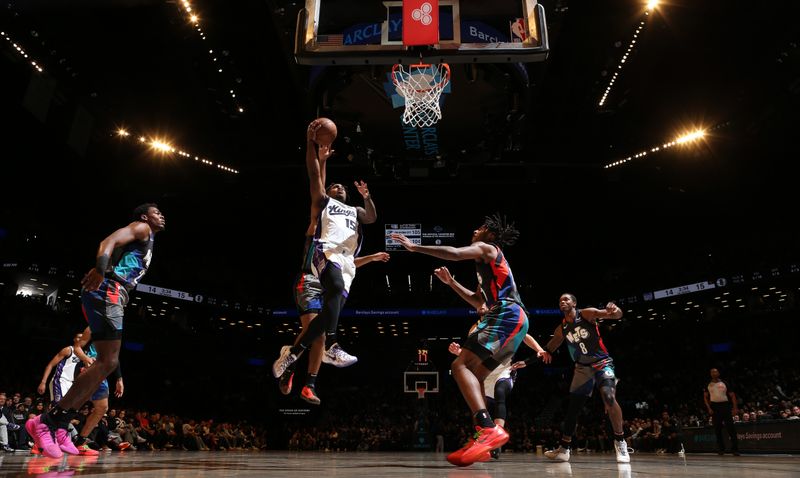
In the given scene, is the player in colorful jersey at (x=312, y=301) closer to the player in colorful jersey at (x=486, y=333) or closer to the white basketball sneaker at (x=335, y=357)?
the white basketball sneaker at (x=335, y=357)

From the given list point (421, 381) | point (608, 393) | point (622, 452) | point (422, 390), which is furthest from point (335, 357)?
point (421, 381)

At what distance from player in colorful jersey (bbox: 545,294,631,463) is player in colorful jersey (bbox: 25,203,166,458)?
4.76 m

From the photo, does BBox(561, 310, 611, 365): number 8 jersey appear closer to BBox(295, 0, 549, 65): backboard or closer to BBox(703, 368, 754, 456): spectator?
BBox(295, 0, 549, 65): backboard

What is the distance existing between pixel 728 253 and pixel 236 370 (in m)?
22.2

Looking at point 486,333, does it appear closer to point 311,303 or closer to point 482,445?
point 482,445

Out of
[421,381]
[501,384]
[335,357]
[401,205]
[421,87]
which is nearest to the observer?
[335,357]

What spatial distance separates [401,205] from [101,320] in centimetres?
1820

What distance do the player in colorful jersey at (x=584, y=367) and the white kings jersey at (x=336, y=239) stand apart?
3144 mm

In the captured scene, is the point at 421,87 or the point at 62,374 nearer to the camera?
the point at 62,374

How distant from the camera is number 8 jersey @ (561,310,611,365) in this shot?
23.1 feet

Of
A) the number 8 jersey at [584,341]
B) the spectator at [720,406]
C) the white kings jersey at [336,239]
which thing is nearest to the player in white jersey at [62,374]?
the white kings jersey at [336,239]

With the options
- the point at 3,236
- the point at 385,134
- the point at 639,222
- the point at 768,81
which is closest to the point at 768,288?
the point at 639,222

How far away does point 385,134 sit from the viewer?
1495 cm

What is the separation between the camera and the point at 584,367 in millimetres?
7137
